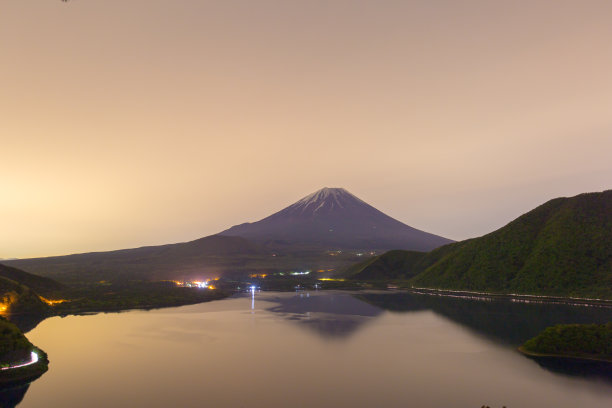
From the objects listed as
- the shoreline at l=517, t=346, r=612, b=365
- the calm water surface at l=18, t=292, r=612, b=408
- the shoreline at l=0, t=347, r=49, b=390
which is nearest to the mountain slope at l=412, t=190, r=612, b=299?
the calm water surface at l=18, t=292, r=612, b=408

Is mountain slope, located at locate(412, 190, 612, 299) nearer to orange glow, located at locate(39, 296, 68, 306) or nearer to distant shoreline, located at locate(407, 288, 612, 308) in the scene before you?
distant shoreline, located at locate(407, 288, 612, 308)

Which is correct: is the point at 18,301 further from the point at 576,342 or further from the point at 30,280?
the point at 576,342

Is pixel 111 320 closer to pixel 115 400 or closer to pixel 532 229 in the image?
pixel 115 400

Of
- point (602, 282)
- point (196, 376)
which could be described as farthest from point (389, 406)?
point (602, 282)

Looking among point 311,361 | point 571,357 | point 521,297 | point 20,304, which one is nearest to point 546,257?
point 521,297

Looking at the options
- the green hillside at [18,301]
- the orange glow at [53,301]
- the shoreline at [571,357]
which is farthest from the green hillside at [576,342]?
the orange glow at [53,301]

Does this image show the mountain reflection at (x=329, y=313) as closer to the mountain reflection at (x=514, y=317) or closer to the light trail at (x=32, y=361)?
the mountain reflection at (x=514, y=317)
